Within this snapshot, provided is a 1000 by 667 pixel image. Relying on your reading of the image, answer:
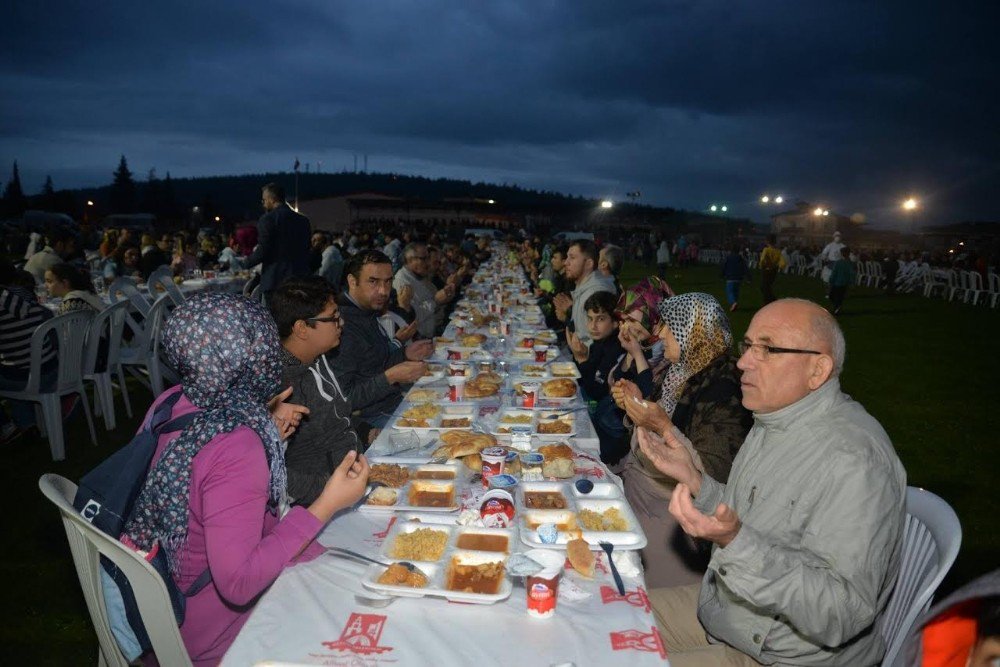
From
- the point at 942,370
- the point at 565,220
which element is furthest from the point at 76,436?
the point at 565,220

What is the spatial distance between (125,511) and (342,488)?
0.64m

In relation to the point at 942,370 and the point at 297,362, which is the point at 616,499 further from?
the point at 942,370

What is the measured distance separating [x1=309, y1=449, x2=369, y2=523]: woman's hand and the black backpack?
1.25ft

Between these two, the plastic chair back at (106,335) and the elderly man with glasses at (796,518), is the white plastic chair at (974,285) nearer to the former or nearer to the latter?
the elderly man with glasses at (796,518)

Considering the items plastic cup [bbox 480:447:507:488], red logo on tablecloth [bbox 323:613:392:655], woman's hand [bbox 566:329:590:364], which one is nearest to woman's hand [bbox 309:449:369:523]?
red logo on tablecloth [bbox 323:613:392:655]

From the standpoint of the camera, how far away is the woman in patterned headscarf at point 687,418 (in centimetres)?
278

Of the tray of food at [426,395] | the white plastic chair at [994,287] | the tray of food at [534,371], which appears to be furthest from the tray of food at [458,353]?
the white plastic chair at [994,287]

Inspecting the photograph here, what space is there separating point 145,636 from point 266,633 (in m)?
0.51

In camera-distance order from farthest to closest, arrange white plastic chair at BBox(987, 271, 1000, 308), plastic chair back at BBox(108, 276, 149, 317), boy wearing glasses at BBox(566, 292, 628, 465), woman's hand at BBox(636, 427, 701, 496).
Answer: white plastic chair at BBox(987, 271, 1000, 308) < plastic chair back at BBox(108, 276, 149, 317) < boy wearing glasses at BBox(566, 292, 628, 465) < woman's hand at BBox(636, 427, 701, 496)

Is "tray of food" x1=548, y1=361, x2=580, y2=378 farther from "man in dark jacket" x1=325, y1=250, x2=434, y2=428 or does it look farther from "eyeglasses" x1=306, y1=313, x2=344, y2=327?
"eyeglasses" x1=306, y1=313, x2=344, y2=327

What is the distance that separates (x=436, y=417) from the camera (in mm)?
3564

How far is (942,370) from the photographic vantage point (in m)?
10.0

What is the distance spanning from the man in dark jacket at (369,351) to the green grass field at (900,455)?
200cm

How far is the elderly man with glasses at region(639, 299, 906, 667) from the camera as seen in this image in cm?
169
